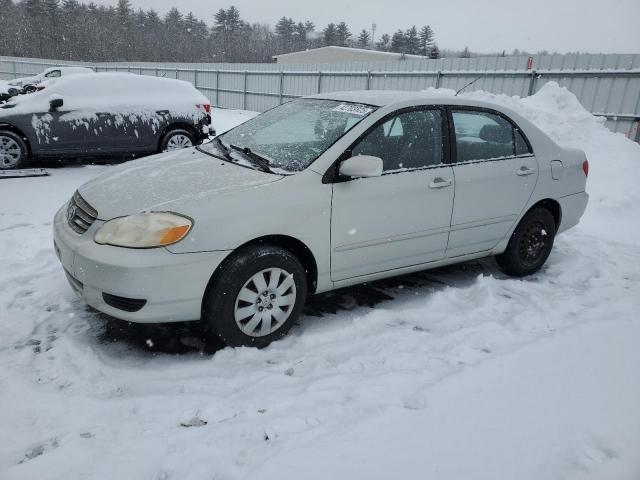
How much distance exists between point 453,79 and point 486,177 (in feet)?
34.0


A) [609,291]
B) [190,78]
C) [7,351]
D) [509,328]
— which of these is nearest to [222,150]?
[7,351]

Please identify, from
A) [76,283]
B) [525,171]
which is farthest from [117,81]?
[525,171]

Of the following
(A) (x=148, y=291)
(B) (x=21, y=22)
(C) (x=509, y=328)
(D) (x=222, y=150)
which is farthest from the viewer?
(B) (x=21, y=22)

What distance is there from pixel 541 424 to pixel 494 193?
2126mm

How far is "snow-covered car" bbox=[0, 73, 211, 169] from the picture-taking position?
25.3 feet

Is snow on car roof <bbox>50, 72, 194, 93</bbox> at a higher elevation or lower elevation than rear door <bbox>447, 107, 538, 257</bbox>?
higher

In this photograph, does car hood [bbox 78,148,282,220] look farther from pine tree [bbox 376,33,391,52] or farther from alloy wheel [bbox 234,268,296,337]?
pine tree [bbox 376,33,391,52]

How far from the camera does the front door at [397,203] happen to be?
3.29 meters

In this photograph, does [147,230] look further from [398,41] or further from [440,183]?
[398,41]

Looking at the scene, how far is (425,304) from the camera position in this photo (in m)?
3.85

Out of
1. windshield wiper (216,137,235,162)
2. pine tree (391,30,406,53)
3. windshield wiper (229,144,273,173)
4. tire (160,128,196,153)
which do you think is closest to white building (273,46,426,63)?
pine tree (391,30,406,53)

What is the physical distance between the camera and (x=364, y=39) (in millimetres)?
98438

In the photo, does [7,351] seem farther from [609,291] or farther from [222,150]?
[609,291]

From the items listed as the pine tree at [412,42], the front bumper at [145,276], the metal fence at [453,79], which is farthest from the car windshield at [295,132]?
the pine tree at [412,42]
